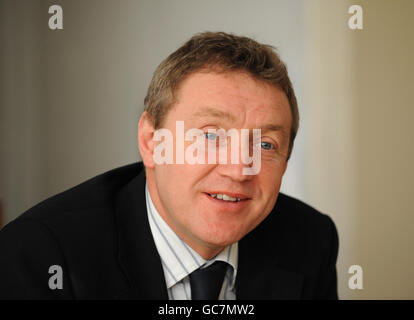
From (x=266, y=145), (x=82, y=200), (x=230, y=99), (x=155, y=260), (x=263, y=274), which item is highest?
(x=230, y=99)

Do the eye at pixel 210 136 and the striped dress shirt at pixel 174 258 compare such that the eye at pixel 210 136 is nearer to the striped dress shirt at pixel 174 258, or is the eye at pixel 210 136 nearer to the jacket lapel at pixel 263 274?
the striped dress shirt at pixel 174 258

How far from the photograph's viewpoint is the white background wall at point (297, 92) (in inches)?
47.6

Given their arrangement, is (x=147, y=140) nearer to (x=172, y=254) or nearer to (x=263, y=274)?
(x=172, y=254)

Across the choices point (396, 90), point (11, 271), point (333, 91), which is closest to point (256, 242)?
point (11, 271)

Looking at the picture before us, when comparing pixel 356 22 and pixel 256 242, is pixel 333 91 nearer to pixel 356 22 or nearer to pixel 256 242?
pixel 356 22

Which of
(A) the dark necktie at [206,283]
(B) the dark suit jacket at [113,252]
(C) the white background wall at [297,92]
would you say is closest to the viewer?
(B) the dark suit jacket at [113,252]

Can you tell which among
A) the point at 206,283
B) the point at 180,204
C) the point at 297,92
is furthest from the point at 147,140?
the point at 297,92

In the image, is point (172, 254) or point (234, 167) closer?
point (234, 167)

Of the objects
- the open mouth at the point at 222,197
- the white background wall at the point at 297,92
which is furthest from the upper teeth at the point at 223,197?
the white background wall at the point at 297,92

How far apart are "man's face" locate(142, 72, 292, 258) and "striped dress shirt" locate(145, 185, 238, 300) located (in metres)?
0.07

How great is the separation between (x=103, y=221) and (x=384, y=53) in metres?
1.23

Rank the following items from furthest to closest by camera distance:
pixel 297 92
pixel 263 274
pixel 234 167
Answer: pixel 297 92 → pixel 263 274 → pixel 234 167

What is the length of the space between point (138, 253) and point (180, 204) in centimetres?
15

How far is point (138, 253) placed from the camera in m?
0.90
